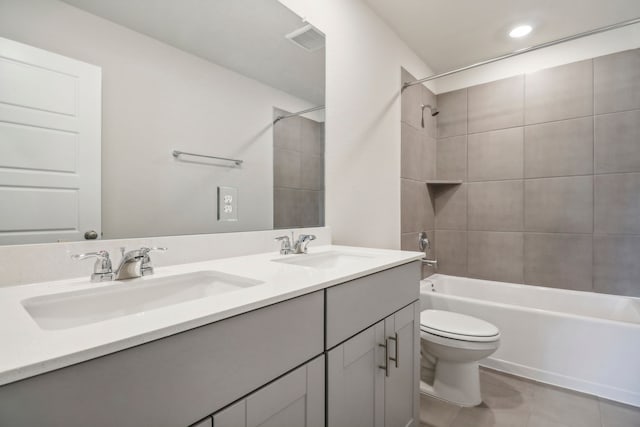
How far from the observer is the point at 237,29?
132 centimetres

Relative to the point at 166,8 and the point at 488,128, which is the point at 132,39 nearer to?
the point at 166,8

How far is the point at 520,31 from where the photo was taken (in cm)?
227

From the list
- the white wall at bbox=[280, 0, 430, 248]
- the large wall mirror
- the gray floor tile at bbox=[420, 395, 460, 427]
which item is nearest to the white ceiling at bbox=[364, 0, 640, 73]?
the white wall at bbox=[280, 0, 430, 248]

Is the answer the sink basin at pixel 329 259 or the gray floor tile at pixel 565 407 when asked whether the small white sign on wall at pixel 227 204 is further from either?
the gray floor tile at pixel 565 407

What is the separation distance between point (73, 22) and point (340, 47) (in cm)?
133

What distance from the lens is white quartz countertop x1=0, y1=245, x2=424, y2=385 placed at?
421 mm

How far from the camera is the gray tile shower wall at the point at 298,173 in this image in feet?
5.02

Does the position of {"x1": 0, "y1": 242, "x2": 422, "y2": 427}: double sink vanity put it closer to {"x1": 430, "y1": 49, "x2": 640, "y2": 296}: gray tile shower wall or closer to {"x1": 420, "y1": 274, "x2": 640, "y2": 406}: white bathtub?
{"x1": 420, "y1": 274, "x2": 640, "y2": 406}: white bathtub

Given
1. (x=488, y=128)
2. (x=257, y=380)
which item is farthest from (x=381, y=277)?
(x=488, y=128)

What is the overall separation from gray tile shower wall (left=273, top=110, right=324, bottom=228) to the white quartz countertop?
0.59 meters

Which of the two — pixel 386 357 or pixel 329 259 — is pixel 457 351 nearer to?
pixel 386 357

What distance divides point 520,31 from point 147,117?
2.63 metres

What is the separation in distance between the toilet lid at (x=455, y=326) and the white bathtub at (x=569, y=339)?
37cm

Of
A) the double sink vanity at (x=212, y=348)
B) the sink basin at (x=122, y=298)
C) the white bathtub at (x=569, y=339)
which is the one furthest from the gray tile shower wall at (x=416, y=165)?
the sink basin at (x=122, y=298)
